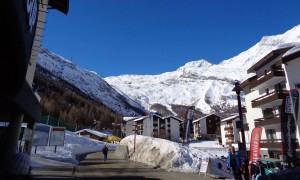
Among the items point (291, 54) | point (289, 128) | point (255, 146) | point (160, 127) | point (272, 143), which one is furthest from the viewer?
point (160, 127)

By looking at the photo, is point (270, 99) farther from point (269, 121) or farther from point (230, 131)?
point (230, 131)

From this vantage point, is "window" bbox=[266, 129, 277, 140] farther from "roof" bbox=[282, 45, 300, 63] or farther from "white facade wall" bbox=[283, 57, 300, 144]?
"roof" bbox=[282, 45, 300, 63]

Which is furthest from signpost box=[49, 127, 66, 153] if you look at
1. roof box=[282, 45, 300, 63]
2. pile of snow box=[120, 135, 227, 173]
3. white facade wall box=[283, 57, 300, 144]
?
roof box=[282, 45, 300, 63]

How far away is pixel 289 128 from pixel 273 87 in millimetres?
17591

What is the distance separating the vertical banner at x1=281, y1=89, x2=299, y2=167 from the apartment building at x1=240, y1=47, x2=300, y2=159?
31.1 ft

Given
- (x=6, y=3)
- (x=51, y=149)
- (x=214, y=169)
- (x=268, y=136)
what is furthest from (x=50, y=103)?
(x=6, y=3)

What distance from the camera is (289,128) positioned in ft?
58.8

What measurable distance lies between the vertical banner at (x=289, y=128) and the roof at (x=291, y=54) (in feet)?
40.9

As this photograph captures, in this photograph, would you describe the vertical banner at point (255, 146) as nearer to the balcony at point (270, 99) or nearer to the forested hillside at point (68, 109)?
the balcony at point (270, 99)

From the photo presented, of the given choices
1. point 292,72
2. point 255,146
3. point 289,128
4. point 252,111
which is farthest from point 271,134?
point 289,128

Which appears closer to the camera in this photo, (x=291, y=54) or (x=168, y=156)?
(x=168, y=156)

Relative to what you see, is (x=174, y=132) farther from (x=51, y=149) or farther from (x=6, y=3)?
(x=6, y=3)

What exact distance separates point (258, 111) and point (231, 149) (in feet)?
91.3

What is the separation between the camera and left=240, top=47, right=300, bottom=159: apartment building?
1157 inches
